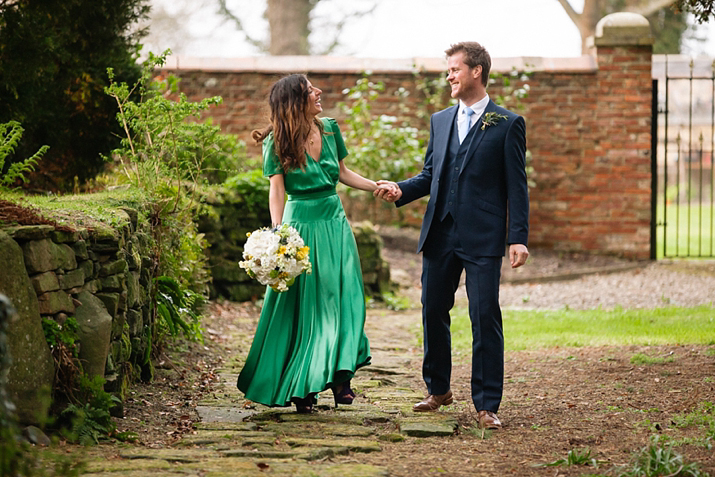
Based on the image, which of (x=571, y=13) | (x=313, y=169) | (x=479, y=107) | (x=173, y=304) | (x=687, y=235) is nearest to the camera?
(x=479, y=107)

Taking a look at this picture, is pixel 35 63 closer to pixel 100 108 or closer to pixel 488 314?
pixel 100 108

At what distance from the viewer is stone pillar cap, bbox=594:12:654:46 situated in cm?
1180

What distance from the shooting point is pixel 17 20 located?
19.6ft

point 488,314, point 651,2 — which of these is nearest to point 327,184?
point 488,314

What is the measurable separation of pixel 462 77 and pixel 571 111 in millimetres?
8115

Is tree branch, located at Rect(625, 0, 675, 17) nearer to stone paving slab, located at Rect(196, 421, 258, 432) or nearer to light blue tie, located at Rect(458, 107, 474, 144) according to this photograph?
light blue tie, located at Rect(458, 107, 474, 144)

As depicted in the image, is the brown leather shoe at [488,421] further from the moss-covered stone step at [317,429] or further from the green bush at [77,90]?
the green bush at [77,90]

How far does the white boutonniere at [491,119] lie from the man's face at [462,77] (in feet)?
0.56

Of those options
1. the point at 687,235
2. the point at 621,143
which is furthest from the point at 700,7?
the point at 687,235

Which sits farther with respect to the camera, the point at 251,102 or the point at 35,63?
the point at 251,102

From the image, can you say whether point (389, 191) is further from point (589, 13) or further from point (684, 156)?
point (684, 156)

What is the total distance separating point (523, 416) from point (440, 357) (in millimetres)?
573

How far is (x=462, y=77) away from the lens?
177 inches

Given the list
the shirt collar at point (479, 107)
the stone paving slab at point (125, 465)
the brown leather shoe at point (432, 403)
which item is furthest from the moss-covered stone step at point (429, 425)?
the shirt collar at point (479, 107)
